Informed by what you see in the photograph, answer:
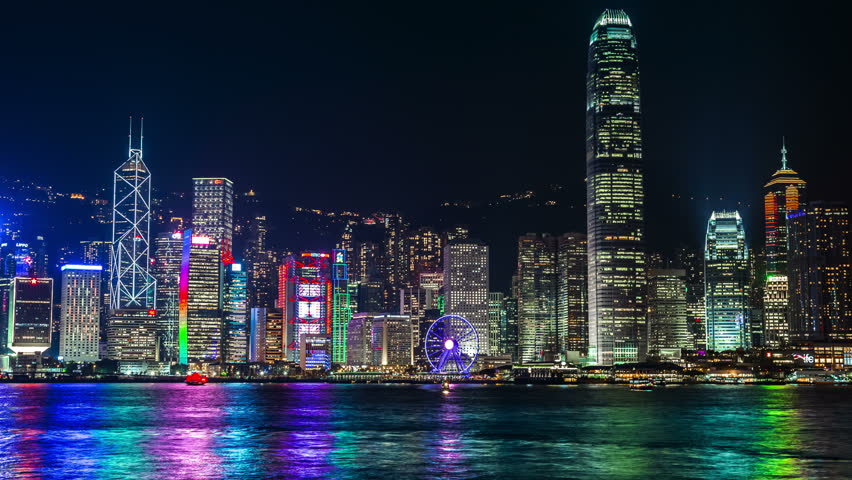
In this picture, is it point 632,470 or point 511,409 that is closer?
point 632,470

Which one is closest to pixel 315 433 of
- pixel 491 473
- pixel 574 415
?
pixel 491 473

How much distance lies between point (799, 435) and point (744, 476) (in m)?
27.1

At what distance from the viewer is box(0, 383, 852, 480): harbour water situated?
189ft

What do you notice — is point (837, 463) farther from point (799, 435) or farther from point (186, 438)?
point (186, 438)

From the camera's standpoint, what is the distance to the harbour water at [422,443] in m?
57.7

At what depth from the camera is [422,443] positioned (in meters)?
74.1

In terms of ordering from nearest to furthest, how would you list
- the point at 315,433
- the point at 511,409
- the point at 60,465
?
the point at 60,465 → the point at 315,433 → the point at 511,409

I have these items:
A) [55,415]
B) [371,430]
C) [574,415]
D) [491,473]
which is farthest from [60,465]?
[574,415]

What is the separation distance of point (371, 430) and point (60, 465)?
3157cm

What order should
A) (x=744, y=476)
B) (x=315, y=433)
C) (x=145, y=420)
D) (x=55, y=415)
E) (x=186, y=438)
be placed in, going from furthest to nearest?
(x=55, y=415) → (x=145, y=420) → (x=315, y=433) → (x=186, y=438) → (x=744, y=476)

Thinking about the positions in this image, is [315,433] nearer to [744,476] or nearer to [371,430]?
[371,430]

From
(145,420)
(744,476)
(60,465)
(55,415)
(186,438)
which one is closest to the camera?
(744,476)

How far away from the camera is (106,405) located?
434ft

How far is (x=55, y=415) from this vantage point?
10806 centimetres
